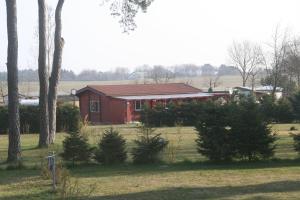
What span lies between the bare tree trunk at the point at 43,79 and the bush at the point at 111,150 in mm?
8050

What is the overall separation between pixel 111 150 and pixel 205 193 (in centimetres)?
615

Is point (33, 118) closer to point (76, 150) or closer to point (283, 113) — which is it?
point (283, 113)

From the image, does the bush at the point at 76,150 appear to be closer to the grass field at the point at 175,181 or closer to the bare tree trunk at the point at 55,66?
the grass field at the point at 175,181

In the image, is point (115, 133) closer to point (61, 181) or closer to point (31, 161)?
point (31, 161)

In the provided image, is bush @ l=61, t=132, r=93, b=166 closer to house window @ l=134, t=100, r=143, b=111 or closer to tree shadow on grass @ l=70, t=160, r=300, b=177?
tree shadow on grass @ l=70, t=160, r=300, b=177

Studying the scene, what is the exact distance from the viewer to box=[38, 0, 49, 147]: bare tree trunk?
23.6 m

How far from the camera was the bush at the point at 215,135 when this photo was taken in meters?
16.5

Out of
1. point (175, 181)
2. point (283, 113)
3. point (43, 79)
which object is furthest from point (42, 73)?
point (283, 113)

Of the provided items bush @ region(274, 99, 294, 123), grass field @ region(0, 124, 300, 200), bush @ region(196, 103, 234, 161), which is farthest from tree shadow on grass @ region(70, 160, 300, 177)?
bush @ region(274, 99, 294, 123)

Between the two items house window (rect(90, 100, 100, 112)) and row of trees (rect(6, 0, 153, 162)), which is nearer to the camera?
row of trees (rect(6, 0, 153, 162))

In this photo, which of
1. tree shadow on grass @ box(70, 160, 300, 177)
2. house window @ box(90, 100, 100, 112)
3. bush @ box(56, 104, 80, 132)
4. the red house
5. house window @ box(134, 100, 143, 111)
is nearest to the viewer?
tree shadow on grass @ box(70, 160, 300, 177)

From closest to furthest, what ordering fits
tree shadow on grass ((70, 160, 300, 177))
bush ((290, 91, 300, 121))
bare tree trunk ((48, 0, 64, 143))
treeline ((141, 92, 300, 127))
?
tree shadow on grass ((70, 160, 300, 177)), bare tree trunk ((48, 0, 64, 143)), bush ((290, 91, 300, 121)), treeline ((141, 92, 300, 127))

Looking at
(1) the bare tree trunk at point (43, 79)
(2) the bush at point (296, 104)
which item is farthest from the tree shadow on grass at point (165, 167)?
(2) the bush at point (296, 104)

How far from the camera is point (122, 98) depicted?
52.5 meters
